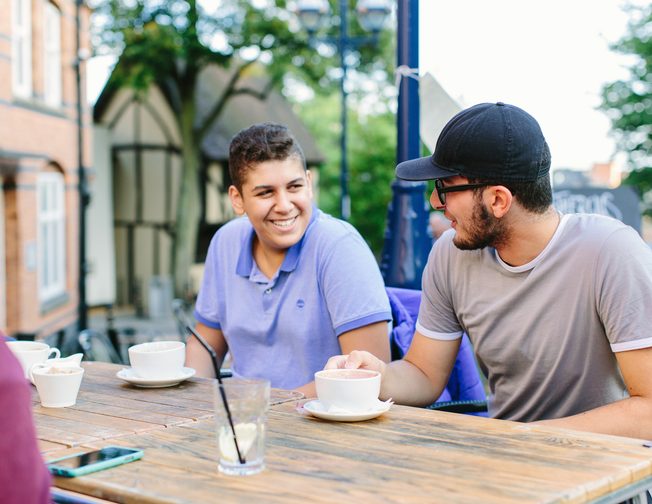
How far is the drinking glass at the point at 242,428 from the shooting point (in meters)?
1.94

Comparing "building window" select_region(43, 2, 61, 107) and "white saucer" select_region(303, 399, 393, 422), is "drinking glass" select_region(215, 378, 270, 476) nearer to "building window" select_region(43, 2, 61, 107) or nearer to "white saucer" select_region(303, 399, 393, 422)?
"white saucer" select_region(303, 399, 393, 422)

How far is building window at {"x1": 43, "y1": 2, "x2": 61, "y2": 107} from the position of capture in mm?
16578

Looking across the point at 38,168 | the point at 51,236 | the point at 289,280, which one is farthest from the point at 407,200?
the point at 51,236

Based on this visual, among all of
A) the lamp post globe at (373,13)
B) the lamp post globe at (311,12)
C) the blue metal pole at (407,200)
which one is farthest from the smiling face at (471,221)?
the lamp post globe at (311,12)

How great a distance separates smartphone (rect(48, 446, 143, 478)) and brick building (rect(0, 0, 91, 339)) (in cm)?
1049

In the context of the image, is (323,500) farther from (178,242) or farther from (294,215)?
(178,242)

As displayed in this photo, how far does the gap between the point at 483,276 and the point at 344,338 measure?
643mm

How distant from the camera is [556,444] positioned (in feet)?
7.01

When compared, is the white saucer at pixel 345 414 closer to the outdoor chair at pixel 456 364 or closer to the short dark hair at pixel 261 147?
the outdoor chair at pixel 456 364

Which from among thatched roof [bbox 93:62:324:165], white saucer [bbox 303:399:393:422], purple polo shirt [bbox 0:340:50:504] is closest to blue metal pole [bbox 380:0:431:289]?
white saucer [bbox 303:399:393:422]

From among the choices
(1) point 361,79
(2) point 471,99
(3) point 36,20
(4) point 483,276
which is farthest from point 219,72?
(4) point 483,276

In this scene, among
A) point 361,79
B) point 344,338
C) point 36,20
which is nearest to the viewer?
point 344,338

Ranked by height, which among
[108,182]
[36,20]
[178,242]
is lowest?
[178,242]

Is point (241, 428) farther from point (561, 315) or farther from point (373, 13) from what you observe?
point (373, 13)
